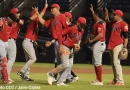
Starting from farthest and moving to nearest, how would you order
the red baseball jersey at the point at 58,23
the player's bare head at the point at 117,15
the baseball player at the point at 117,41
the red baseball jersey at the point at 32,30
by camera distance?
the red baseball jersey at the point at 32,30 → the player's bare head at the point at 117,15 → the baseball player at the point at 117,41 → the red baseball jersey at the point at 58,23

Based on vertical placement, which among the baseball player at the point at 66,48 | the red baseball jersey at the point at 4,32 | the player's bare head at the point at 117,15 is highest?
the player's bare head at the point at 117,15

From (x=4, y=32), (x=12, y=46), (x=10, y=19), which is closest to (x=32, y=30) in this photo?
(x=12, y=46)

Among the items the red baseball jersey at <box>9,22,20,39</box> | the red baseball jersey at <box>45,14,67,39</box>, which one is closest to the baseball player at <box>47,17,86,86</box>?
the red baseball jersey at <box>45,14,67,39</box>

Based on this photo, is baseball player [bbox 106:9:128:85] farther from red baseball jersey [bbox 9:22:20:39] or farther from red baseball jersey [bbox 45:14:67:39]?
red baseball jersey [bbox 9:22:20:39]

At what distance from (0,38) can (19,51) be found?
36.5 feet

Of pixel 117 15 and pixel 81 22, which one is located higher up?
pixel 117 15

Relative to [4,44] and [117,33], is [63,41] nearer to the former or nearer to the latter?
[4,44]

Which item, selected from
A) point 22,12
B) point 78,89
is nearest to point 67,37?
point 78,89

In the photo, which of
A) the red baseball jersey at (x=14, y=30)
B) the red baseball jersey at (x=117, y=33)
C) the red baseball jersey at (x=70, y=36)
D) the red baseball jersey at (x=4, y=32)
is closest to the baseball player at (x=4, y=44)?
the red baseball jersey at (x=4, y=32)

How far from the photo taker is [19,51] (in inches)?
874

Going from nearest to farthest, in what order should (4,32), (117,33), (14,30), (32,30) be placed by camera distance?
1. (4,32)
2. (117,33)
3. (14,30)
4. (32,30)

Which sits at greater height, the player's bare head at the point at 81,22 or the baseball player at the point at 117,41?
the player's bare head at the point at 81,22

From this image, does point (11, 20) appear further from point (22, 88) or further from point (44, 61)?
point (44, 61)

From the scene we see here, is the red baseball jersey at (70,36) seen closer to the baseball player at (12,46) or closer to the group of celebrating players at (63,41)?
the group of celebrating players at (63,41)
